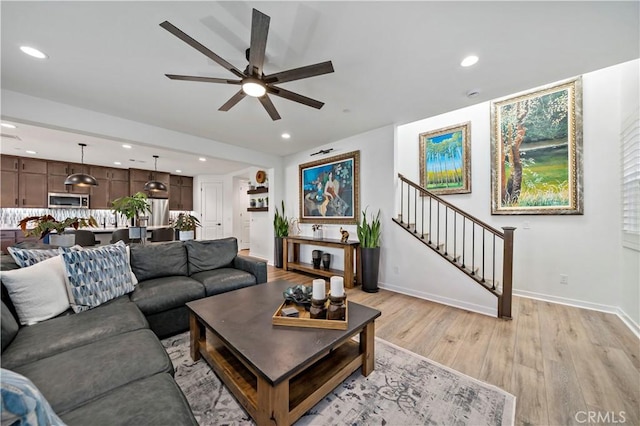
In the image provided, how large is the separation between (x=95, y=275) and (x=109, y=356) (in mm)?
1042

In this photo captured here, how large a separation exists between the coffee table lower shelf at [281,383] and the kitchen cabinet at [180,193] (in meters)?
7.35

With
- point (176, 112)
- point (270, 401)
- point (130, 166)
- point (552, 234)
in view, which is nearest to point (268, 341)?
point (270, 401)

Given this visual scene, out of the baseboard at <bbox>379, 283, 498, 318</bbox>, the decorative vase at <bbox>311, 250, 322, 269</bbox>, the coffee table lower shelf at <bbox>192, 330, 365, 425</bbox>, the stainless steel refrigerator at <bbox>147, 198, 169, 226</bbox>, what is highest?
the stainless steel refrigerator at <bbox>147, 198, 169, 226</bbox>

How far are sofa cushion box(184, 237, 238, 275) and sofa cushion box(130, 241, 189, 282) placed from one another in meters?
0.08

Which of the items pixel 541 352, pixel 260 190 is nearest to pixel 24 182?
pixel 260 190

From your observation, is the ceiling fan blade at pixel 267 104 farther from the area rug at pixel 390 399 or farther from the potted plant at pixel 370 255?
the area rug at pixel 390 399

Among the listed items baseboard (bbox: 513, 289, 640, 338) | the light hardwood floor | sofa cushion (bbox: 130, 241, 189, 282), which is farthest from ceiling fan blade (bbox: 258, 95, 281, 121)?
baseboard (bbox: 513, 289, 640, 338)

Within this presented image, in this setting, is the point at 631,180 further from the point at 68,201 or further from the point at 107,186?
the point at 68,201

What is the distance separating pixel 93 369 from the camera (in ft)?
3.68

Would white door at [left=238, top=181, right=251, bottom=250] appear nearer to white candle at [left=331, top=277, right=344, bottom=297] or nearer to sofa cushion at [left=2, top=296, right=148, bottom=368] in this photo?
sofa cushion at [left=2, top=296, right=148, bottom=368]

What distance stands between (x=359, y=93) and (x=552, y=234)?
10.6 ft

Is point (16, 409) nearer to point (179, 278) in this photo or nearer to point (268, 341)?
point (268, 341)

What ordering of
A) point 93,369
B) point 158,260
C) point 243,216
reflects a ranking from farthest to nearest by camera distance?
point 243,216, point 158,260, point 93,369

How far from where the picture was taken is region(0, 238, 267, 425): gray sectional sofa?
912 mm
